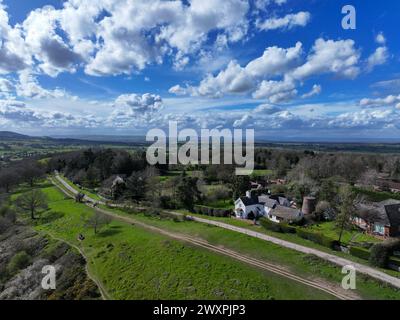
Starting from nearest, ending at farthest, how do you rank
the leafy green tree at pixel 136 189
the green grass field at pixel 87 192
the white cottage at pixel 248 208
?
1. the white cottage at pixel 248 208
2. the leafy green tree at pixel 136 189
3. the green grass field at pixel 87 192

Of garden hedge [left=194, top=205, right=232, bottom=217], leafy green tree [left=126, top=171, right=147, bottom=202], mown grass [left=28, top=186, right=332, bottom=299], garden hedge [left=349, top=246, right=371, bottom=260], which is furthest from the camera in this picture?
leafy green tree [left=126, top=171, right=147, bottom=202]

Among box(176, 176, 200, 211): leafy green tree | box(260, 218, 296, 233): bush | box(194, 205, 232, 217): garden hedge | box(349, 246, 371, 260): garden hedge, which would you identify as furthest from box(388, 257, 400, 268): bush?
box(176, 176, 200, 211): leafy green tree

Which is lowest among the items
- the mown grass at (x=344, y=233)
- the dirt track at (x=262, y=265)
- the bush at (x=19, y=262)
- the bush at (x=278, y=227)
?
the bush at (x=19, y=262)

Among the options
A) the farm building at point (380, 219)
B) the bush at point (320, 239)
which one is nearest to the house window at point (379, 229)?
the farm building at point (380, 219)

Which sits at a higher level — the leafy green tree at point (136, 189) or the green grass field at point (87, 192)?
the leafy green tree at point (136, 189)

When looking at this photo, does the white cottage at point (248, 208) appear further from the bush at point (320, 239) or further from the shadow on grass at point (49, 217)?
the shadow on grass at point (49, 217)

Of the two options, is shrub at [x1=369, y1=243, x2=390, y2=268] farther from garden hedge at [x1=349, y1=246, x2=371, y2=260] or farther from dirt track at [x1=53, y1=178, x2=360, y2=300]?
dirt track at [x1=53, y1=178, x2=360, y2=300]
